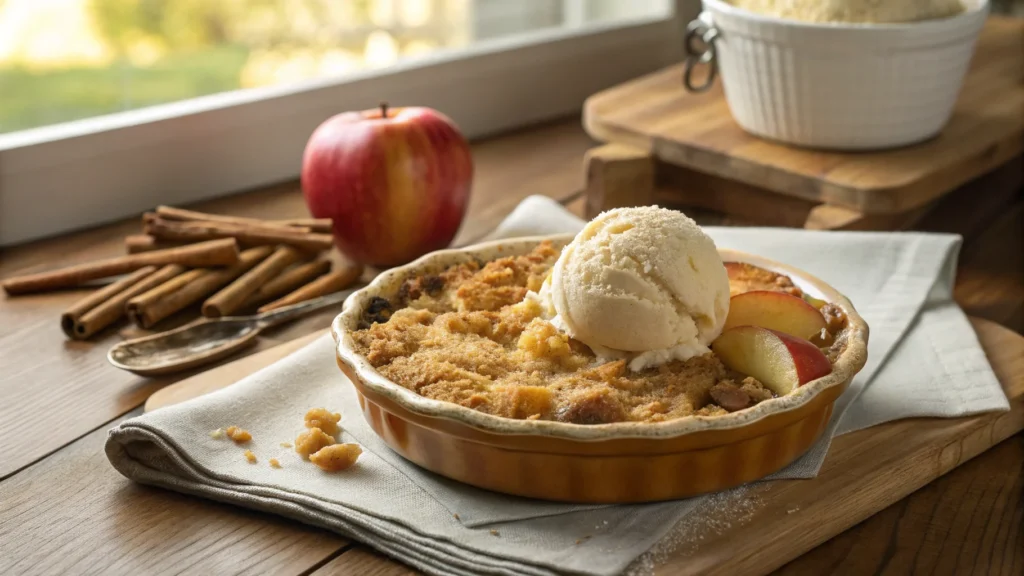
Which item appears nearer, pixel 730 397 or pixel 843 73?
pixel 730 397

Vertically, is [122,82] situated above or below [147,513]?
above

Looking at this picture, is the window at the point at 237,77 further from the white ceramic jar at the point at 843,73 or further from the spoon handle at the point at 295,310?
the white ceramic jar at the point at 843,73

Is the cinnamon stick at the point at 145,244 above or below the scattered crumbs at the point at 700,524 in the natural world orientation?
above

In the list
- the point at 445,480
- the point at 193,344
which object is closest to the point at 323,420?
the point at 445,480

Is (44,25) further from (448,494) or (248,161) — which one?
(448,494)

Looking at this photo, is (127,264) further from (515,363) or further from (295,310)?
(515,363)

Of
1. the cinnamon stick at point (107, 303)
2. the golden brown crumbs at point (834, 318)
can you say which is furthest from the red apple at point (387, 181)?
the golden brown crumbs at point (834, 318)
